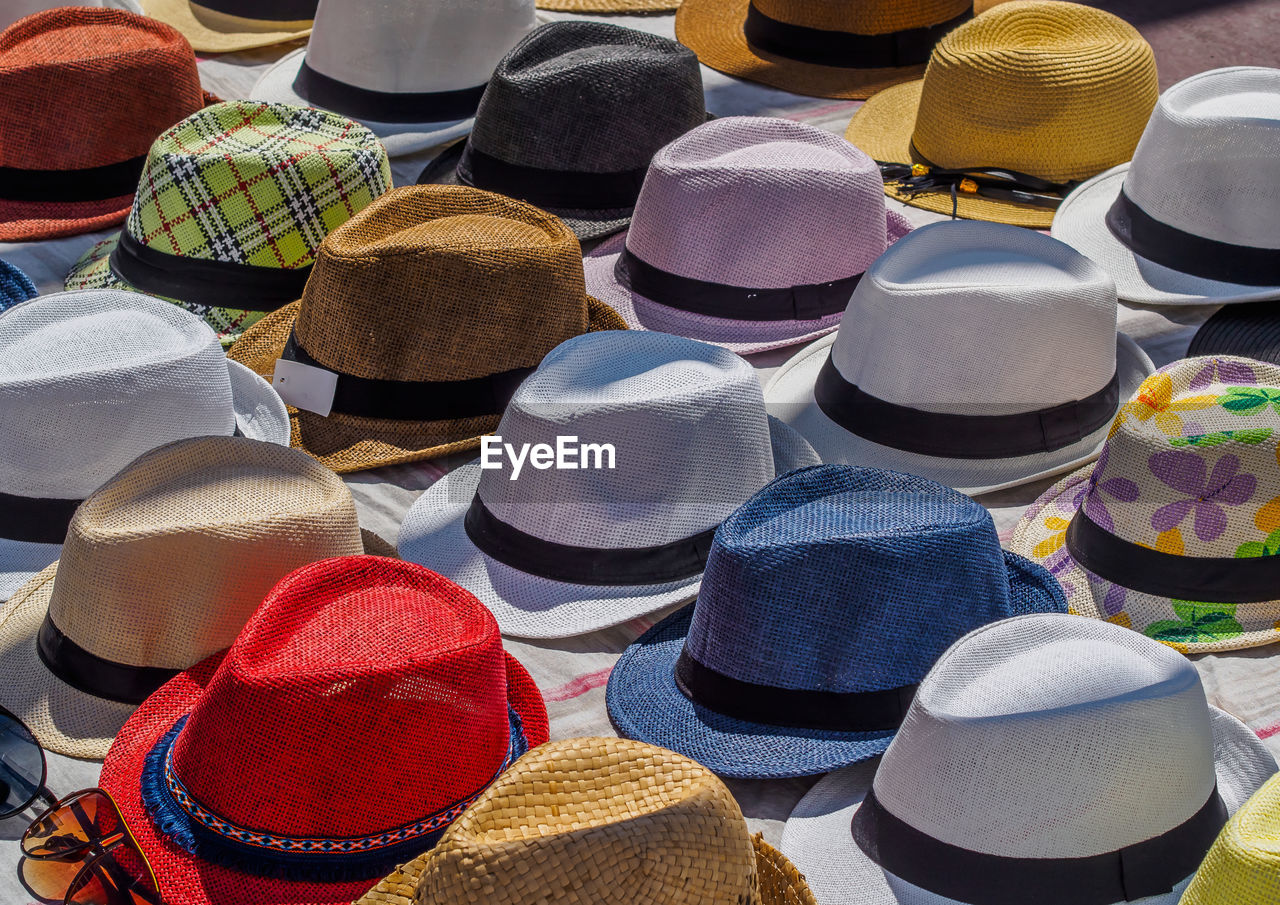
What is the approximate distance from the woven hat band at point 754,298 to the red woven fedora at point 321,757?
1.46 m

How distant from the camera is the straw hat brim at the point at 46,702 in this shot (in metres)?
2.41

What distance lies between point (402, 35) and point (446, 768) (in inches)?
112

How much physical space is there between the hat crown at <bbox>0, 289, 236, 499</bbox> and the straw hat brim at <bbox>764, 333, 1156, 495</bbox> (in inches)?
43.9

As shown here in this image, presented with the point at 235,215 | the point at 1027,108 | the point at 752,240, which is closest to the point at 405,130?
the point at 235,215

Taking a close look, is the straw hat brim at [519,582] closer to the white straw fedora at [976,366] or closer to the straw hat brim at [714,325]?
the white straw fedora at [976,366]

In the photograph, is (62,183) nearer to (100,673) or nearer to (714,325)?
(714,325)

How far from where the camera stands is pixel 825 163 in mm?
3490

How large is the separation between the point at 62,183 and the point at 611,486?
2.22 meters

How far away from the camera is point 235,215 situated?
3.46m

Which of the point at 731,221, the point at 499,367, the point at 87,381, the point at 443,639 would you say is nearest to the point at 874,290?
the point at 731,221

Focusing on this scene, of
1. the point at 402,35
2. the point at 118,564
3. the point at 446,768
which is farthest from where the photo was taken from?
the point at 402,35

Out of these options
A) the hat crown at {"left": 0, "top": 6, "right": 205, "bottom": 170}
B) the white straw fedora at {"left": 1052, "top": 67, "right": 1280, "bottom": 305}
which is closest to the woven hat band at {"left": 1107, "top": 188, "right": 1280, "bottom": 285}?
the white straw fedora at {"left": 1052, "top": 67, "right": 1280, "bottom": 305}

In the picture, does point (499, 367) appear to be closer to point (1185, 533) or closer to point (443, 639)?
point (443, 639)

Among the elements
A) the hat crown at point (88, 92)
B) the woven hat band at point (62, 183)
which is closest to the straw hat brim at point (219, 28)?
the hat crown at point (88, 92)
